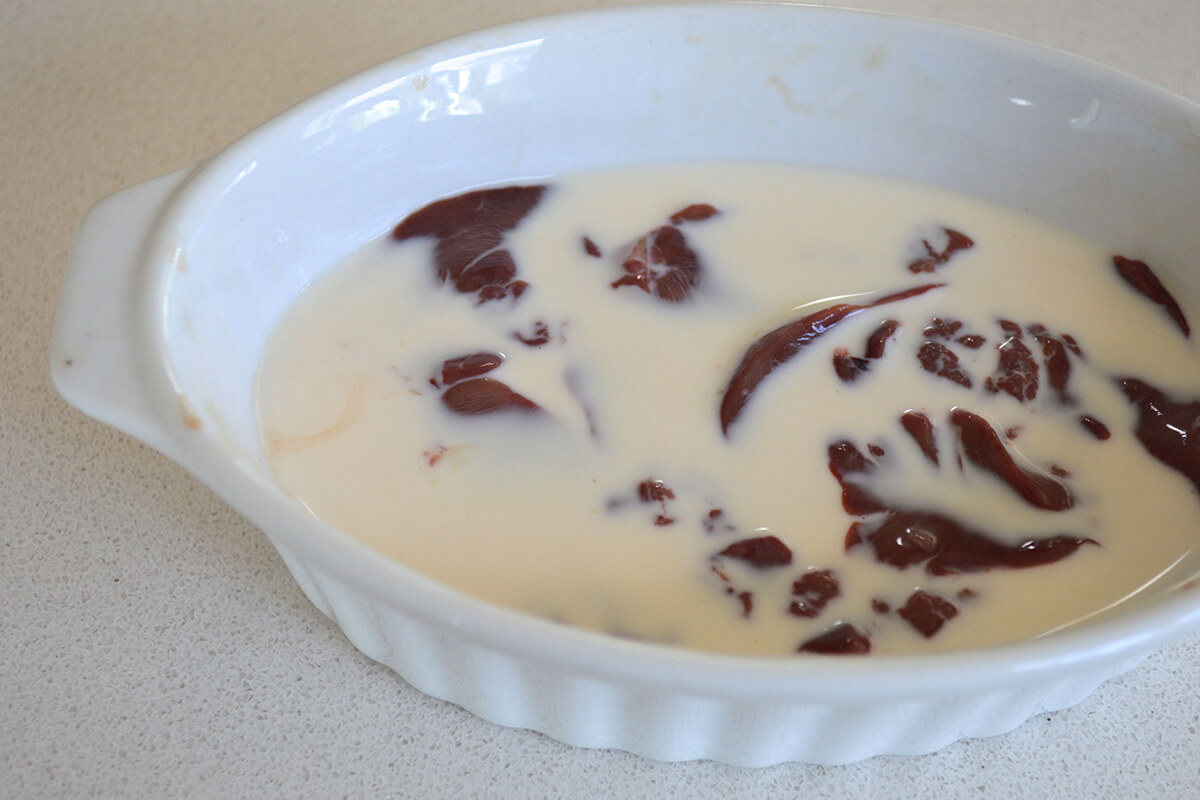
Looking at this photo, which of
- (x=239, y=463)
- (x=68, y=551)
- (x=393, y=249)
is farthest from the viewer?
(x=393, y=249)

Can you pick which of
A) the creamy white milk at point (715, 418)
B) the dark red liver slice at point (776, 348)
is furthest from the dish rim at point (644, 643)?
the dark red liver slice at point (776, 348)

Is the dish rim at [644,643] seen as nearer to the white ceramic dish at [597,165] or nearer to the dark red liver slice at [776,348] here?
the white ceramic dish at [597,165]

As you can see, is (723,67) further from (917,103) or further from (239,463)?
(239,463)

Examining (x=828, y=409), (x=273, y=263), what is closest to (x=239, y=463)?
(x=273, y=263)

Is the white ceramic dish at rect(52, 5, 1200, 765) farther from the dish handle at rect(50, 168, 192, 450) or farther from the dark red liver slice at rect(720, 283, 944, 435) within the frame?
the dark red liver slice at rect(720, 283, 944, 435)

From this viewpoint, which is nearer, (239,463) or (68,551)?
(239,463)

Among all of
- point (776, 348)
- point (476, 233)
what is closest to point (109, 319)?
point (476, 233)

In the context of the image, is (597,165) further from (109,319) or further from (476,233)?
(109,319)
